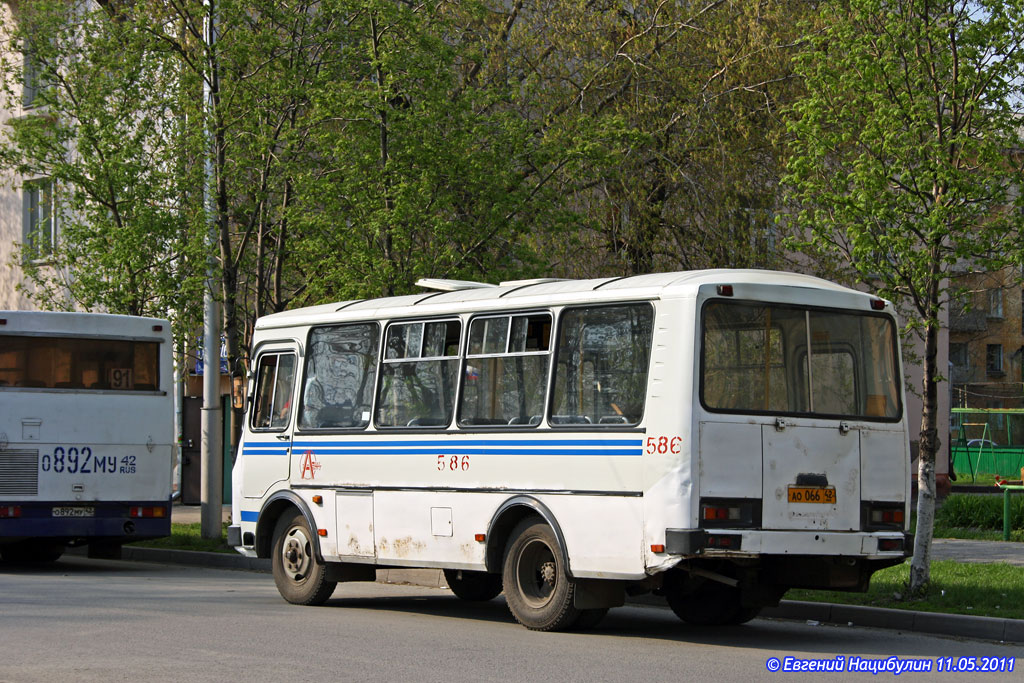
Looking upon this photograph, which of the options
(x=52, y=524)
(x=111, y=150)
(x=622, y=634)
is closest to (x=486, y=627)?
(x=622, y=634)

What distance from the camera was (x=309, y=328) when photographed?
14781 mm

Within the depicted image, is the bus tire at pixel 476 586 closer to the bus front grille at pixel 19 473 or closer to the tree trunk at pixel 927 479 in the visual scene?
the tree trunk at pixel 927 479

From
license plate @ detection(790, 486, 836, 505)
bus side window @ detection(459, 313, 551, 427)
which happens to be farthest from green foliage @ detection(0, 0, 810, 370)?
license plate @ detection(790, 486, 836, 505)

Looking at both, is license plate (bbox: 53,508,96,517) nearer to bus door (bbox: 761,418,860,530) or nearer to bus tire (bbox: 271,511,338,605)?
bus tire (bbox: 271,511,338,605)

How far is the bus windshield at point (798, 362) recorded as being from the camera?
35.8 feet

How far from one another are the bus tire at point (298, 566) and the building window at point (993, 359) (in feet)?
204

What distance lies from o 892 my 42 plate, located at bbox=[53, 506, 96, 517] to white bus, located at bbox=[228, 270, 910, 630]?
5.25 m

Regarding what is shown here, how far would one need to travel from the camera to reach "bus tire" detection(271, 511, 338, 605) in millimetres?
14117

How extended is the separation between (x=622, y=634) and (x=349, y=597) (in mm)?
4360

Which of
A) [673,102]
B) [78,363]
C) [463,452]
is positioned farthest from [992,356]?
[463,452]

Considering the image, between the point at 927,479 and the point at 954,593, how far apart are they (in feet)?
3.50

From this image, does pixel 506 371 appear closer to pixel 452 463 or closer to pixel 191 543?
pixel 452 463

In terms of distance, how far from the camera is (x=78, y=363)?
18.2m

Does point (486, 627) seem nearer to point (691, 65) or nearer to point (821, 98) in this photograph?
point (821, 98)
